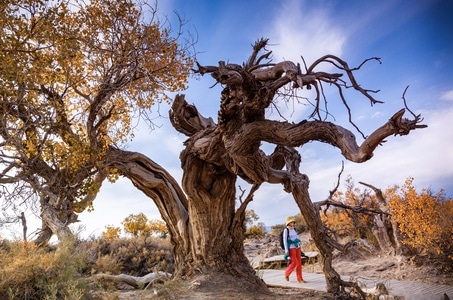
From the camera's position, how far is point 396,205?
31.5 feet

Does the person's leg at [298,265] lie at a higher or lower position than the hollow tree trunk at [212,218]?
lower

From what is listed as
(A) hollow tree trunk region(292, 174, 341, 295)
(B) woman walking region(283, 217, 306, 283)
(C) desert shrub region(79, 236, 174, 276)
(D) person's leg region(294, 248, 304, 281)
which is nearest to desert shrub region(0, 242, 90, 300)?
(A) hollow tree trunk region(292, 174, 341, 295)

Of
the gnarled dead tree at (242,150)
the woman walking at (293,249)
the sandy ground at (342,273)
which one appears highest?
the gnarled dead tree at (242,150)

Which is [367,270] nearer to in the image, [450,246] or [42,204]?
[450,246]

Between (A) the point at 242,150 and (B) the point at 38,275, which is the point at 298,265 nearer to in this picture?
(A) the point at 242,150

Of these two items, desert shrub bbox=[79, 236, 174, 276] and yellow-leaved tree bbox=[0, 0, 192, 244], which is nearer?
yellow-leaved tree bbox=[0, 0, 192, 244]

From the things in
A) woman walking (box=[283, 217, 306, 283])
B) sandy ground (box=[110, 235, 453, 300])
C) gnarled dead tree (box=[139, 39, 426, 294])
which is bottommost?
sandy ground (box=[110, 235, 453, 300])

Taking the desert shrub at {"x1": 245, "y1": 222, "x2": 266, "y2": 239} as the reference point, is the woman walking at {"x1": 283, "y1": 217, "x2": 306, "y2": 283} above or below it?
below

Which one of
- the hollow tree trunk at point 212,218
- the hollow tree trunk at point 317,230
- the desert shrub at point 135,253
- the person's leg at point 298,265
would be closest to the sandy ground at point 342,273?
the hollow tree trunk at point 317,230

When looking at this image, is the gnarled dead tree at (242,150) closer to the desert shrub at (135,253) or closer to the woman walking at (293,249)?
the woman walking at (293,249)

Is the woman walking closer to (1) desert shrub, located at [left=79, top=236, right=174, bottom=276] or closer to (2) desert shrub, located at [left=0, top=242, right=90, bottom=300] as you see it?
(1) desert shrub, located at [left=79, top=236, right=174, bottom=276]

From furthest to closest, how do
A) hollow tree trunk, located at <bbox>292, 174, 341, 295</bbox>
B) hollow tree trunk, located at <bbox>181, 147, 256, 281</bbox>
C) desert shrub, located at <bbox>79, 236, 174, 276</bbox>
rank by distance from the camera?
desert shrub, located at <bbox>79, 236, 174, 276</bbox> → hollow tree trunk, located at <bbox>181, 147, 256, 281</bbox> → hollow tree trunk, located at <bbox>292, 174, 341, 295</bbox>

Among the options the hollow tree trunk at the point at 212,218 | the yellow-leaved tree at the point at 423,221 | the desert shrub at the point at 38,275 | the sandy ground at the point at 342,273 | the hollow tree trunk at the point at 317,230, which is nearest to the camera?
the desert shrub at the point at 38,275

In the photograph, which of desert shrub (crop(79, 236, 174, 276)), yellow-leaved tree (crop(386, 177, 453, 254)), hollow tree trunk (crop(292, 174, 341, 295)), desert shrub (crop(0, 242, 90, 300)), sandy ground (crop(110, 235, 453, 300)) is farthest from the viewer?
desert shrub (crop(79, 236, 174, 276))
